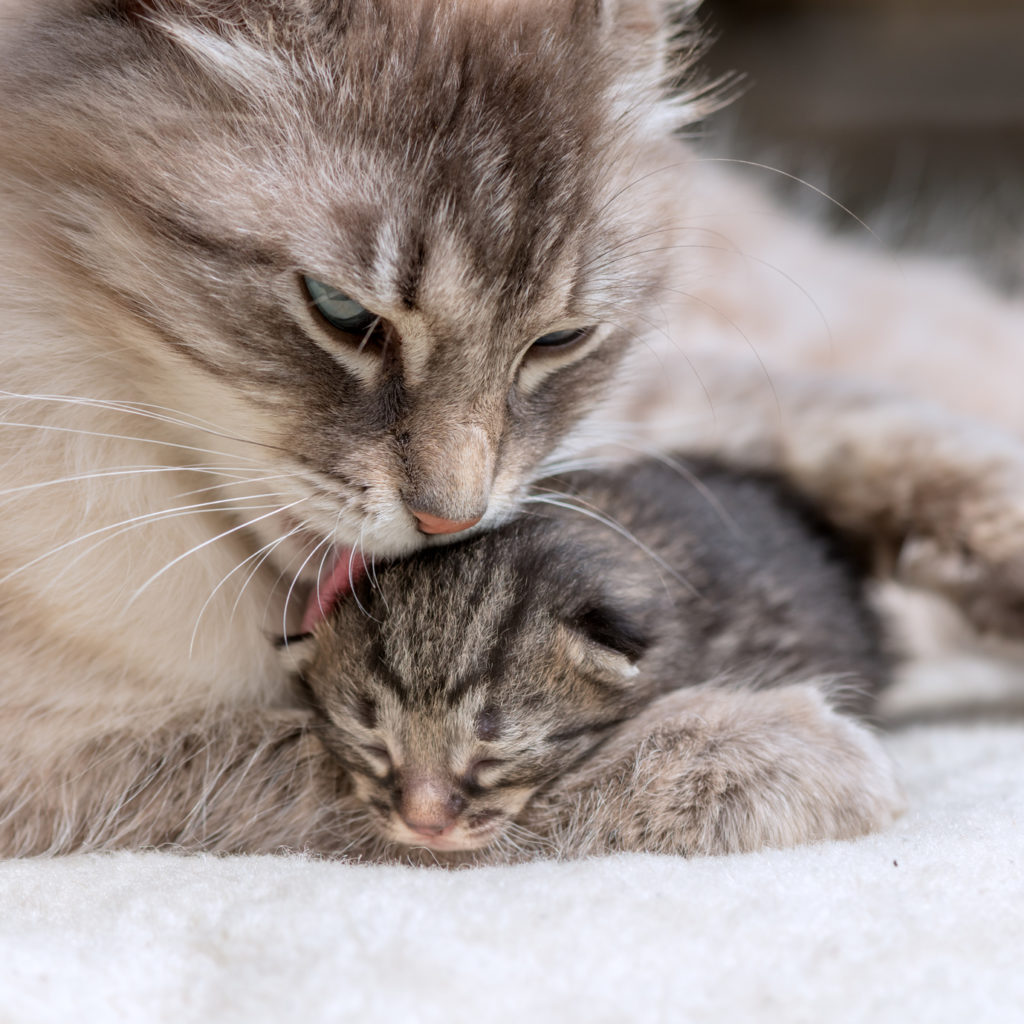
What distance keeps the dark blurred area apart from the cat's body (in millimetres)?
1728

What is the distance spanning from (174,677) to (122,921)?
1.03 feet

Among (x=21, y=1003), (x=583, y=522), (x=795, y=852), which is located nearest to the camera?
(x=21, y=1003)

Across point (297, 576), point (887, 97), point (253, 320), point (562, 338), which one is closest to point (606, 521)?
point (562, 338)

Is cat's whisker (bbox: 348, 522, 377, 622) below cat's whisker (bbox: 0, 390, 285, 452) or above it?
below

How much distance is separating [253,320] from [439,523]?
0.23 m

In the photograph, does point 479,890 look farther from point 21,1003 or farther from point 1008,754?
point 1008,754

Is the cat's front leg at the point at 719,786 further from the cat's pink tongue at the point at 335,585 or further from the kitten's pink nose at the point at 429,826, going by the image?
the cat's pink tongue at the point at 335,585

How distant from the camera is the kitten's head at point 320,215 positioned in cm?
94

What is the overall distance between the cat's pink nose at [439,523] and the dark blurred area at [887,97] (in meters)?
1.94

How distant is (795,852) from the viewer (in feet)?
3.19

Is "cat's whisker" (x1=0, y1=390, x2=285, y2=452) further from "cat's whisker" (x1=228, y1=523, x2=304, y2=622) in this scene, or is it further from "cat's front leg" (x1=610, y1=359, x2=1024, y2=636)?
"cat's front leg" (x1=610, y1=359, x2=1024, y2=636)

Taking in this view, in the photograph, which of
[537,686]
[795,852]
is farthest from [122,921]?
[795,852]

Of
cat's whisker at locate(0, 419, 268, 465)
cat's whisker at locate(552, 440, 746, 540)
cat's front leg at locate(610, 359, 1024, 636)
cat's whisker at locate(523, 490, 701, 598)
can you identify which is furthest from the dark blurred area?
cat's whisker at locate(0, 419, 268, 465)

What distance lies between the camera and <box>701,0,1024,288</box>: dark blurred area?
111 inches
